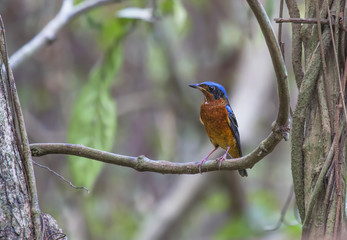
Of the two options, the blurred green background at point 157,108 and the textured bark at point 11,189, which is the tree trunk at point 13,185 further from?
the blurred green background at point 157,108

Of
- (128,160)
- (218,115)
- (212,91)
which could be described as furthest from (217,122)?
(128,160)

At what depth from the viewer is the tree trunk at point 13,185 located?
1989 millimetres

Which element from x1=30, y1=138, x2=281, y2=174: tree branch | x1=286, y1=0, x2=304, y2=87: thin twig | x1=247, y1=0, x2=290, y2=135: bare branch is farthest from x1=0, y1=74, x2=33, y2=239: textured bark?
x1=286, y1=0, x2=304, y2=87: thin twig

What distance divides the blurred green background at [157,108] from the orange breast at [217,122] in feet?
3.36

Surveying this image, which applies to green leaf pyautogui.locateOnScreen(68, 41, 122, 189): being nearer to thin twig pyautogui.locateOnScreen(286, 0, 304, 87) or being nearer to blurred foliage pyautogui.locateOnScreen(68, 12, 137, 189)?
blurred foliage pyautogui.locateOnScreen(68, 12, 137, 189)

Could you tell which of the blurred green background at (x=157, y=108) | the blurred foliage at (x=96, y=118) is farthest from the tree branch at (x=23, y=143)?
the blurred green background at (x=157, y=108)

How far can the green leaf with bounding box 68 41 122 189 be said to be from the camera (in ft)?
13.1

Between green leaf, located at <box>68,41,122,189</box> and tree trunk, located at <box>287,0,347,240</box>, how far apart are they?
2098 millimetres

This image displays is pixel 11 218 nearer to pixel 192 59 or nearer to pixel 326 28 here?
pixel 326 28

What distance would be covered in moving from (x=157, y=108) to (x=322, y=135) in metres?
6.76

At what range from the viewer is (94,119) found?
443 cm

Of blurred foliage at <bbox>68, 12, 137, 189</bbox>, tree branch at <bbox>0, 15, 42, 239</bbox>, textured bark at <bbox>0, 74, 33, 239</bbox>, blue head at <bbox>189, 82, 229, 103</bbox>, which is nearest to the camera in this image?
textured bark at <bbox>0, 74, 33, 239</bbox>

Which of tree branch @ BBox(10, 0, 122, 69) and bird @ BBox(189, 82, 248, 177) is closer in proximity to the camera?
tree branch @ BBox(10, 0, 122, 69)

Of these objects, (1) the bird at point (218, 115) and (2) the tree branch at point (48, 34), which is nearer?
(2) the tree branch at point (48, 34)
